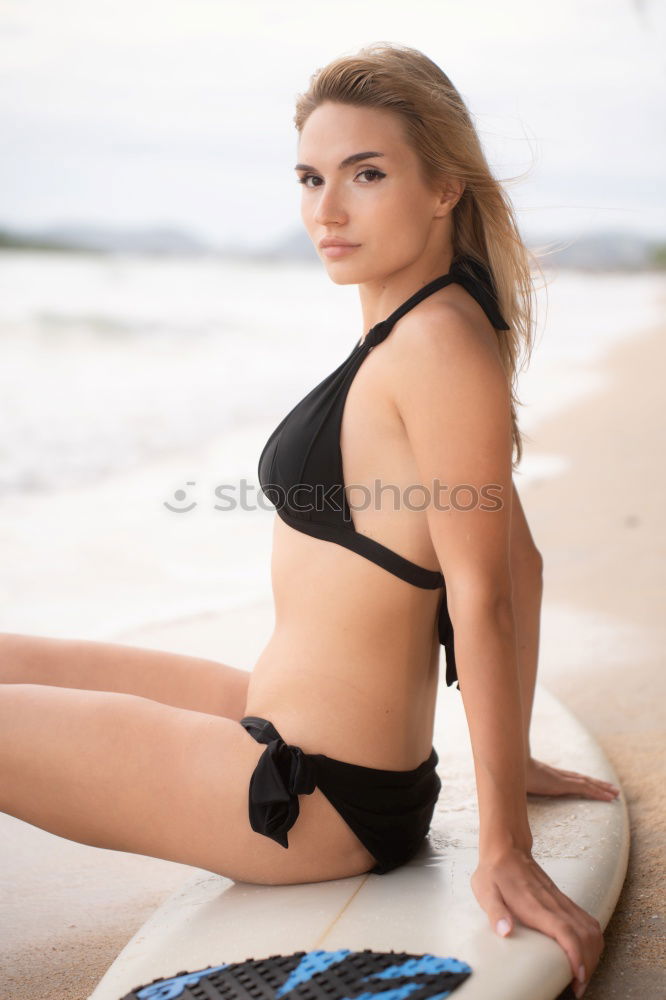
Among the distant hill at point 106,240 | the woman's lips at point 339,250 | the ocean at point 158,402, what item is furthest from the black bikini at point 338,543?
the distant hill at point 106,240

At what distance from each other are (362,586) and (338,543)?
0.25 ft

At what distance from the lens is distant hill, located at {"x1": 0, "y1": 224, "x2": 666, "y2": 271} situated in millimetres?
21000

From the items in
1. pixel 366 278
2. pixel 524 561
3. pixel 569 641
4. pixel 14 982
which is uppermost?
pixel 366 278

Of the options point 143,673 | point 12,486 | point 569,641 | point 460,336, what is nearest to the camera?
point 460,336

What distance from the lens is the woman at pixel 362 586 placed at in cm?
136

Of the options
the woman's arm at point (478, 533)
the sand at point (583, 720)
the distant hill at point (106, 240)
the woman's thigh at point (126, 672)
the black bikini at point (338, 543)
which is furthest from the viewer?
the distant hill at point (106, 240)

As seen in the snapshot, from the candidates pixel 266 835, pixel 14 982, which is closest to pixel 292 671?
pixel 266 835

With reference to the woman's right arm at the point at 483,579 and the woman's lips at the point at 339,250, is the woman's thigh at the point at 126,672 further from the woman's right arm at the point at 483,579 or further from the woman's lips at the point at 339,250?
the woman's lips at the point at 339,250

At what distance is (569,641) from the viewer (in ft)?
9.95

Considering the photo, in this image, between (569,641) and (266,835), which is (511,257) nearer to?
(266,835)

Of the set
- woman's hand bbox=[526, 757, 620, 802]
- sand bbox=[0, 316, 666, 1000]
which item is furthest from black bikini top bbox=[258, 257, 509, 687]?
sand bbox=[0, 316, 666, 1000]

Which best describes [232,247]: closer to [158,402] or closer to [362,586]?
[158,402]

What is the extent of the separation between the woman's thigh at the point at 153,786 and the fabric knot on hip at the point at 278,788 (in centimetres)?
3

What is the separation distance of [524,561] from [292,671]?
0.55m
